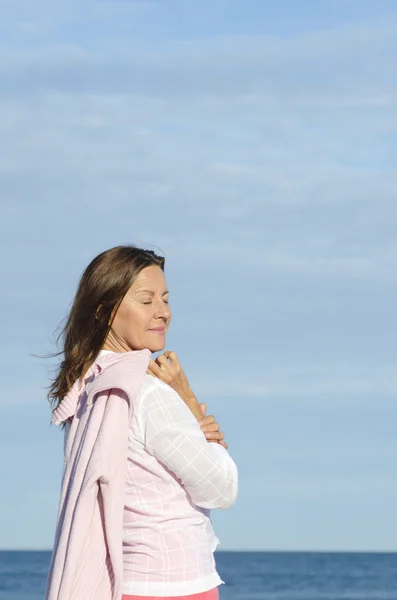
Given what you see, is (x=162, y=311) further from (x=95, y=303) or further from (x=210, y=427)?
(x=210, y=427)

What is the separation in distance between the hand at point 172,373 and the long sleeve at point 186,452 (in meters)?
0.16

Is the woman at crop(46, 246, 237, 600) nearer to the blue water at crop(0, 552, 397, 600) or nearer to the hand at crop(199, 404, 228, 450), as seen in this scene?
the hand at crop(199, 404, 228, 450)

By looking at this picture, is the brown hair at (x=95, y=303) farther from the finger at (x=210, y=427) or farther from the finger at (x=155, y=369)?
the finger at (x=210, y=427)

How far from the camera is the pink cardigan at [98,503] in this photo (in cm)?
304

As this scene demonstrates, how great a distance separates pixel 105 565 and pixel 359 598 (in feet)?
101

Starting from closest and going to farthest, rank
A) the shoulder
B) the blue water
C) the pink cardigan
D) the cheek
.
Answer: the pink cardigan → the shoulder → the cheek → the blue water

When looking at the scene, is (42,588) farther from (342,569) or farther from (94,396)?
(94,396)

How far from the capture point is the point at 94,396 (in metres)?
3.14

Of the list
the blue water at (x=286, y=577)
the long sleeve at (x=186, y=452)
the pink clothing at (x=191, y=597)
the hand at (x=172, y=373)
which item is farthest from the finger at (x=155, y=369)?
the blue water at (x=286, y=577)

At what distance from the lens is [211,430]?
3324 mm

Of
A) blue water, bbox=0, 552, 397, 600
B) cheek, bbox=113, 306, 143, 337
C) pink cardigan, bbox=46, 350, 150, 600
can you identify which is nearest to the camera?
pink cardigan, bbox=46, 350, 150, 600

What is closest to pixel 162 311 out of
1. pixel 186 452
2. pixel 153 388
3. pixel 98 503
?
pixel 153 388

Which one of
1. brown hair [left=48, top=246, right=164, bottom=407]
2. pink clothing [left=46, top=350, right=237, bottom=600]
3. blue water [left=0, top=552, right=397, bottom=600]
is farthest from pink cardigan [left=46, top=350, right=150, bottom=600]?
blue water [left=0, top=552, right=397, bottom=600]

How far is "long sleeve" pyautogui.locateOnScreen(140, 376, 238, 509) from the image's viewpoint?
→ 310 centimetres
